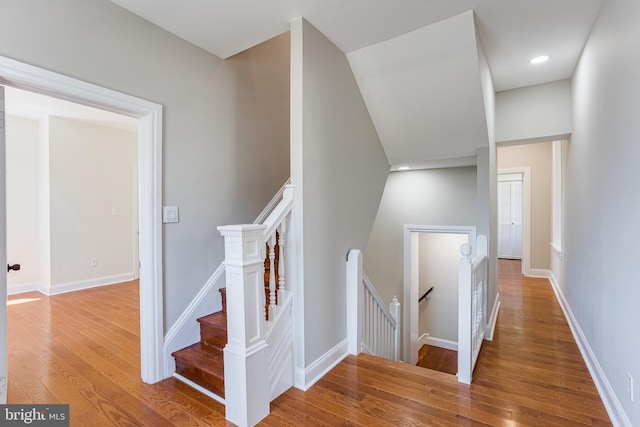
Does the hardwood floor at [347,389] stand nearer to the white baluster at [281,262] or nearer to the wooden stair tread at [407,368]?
the wooden stair tread at [407,368]

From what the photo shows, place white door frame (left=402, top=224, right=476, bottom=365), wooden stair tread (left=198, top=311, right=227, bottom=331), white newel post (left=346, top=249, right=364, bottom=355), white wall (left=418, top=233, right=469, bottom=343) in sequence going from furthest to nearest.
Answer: white wall (left=418, top=233, right=469, bottom=343) → white door frame (left=402, top=224, right=476, bottom=365) → white newel post (left=346, top=249, right=364, bottom=355) → wooden stair tread (left=198, top=311, right=227, bottom=331)

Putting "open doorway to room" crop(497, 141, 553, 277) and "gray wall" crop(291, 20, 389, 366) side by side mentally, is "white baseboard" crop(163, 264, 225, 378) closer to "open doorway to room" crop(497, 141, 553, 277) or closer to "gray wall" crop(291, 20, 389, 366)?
"gray wall" crop(291, 20, 389, 366)

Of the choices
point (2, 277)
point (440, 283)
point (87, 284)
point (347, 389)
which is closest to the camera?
point (2, 277)

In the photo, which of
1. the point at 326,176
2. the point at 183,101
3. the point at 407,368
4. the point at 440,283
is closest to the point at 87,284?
the point at 183,101

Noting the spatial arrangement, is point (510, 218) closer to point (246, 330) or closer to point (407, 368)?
point (407, 368)

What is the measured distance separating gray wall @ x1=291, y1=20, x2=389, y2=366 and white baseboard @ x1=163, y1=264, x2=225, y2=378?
3.09 ft

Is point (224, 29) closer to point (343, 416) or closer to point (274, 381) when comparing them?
point (274, 381)

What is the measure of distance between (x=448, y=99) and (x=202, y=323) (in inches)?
109

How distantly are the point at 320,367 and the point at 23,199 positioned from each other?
5.05m

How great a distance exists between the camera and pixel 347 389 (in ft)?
6.68

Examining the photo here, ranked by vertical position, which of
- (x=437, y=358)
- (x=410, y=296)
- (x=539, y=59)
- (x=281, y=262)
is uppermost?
(x=539, y=59)

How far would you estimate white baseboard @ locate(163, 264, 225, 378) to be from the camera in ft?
7.32

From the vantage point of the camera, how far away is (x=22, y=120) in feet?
14.3

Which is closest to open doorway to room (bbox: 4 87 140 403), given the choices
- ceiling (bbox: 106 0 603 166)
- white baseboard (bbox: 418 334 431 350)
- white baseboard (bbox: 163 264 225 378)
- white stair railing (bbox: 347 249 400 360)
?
white baseboard (bbox: 163 264 225 378)
